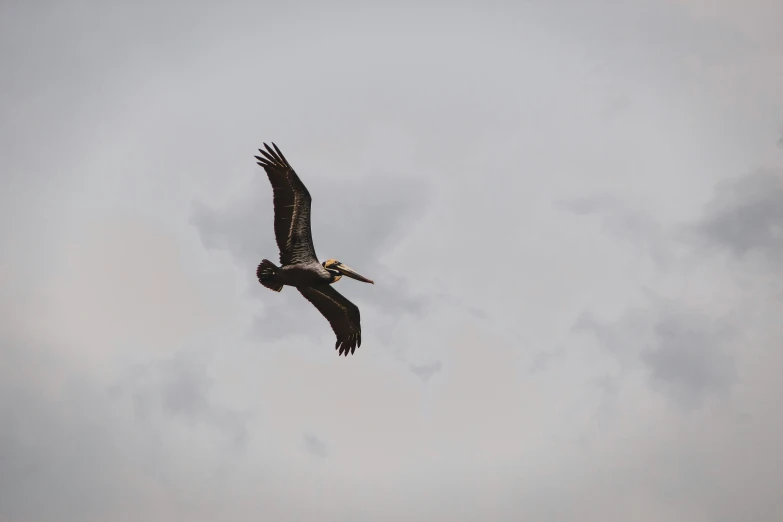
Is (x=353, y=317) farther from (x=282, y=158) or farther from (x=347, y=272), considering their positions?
(x=282, y=158)

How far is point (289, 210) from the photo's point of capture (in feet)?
113

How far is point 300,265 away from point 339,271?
2243 mm

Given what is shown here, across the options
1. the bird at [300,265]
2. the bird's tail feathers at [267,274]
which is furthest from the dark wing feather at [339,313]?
the bird's tail feathers at [267,274]

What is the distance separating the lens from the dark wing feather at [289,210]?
33781 mm

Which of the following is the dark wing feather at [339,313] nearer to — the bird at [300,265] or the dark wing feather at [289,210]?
the bird at [300,265]

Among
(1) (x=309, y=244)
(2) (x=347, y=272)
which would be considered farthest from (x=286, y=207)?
(2) (x=347, y=272)

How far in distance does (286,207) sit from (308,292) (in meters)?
4.75

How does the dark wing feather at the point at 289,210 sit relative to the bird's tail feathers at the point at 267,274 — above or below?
above

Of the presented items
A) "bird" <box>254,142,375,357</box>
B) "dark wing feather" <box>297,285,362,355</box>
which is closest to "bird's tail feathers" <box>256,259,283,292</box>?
"bird" <box>254,142,375,357</box>

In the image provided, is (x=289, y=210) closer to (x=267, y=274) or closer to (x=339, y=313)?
(x=267, y=274)

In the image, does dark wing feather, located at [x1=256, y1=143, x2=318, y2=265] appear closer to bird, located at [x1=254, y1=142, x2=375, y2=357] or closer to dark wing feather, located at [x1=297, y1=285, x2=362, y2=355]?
bird, located at [x1=254, y1=142, x2=375, y2=357]

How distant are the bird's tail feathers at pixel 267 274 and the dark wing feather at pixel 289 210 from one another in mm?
610

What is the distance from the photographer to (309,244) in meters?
35.1

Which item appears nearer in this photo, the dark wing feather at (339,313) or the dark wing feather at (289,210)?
the dark wing feather at (289,210)
